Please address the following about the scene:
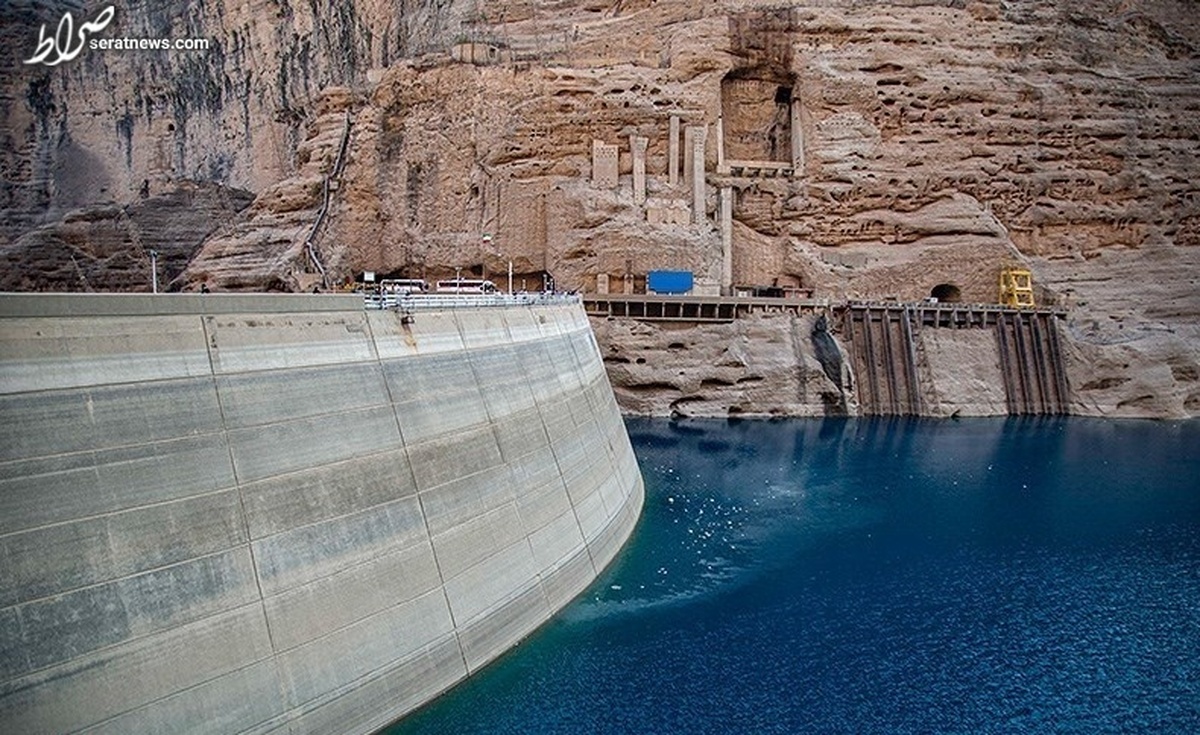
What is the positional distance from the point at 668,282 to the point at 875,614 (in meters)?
30.3

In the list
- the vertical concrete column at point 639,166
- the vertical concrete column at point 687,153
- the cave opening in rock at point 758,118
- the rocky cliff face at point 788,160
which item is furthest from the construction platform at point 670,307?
the cave opening in rock at point 758,118

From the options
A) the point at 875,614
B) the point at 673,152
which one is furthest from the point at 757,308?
the point at 875,614

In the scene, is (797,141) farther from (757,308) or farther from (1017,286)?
(1017,286)

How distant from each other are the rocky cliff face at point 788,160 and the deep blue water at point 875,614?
18566 millimetres

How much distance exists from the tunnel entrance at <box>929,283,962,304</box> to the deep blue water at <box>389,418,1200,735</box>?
827 inches

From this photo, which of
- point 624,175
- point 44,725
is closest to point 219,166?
point 624,175

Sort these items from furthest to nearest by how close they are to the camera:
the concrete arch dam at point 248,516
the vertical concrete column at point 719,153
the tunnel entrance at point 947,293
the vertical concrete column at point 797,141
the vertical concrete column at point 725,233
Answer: the tunnel entrance at point 947,293, the vertical concrete column at point 797,141, the vertical concrete column at point 719,153, the vertical concrete column at point 725,233, the concrete arch dam at point 248,516

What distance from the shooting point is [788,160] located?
56906 millimetres

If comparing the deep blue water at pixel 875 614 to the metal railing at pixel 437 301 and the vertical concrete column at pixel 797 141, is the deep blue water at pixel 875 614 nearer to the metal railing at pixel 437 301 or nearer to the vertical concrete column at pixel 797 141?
the metal railing at pixel 437 301

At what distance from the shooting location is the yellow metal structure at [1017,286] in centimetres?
5303

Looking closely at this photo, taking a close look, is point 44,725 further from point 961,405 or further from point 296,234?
point 961,405

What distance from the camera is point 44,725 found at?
31.2ft

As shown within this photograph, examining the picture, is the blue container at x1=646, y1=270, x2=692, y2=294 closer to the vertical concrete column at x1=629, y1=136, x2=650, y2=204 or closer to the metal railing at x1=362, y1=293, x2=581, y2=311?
the vertical concrete column at x1=629, y1=136, x2=650, y2=204

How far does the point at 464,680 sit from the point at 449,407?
17.9ft
